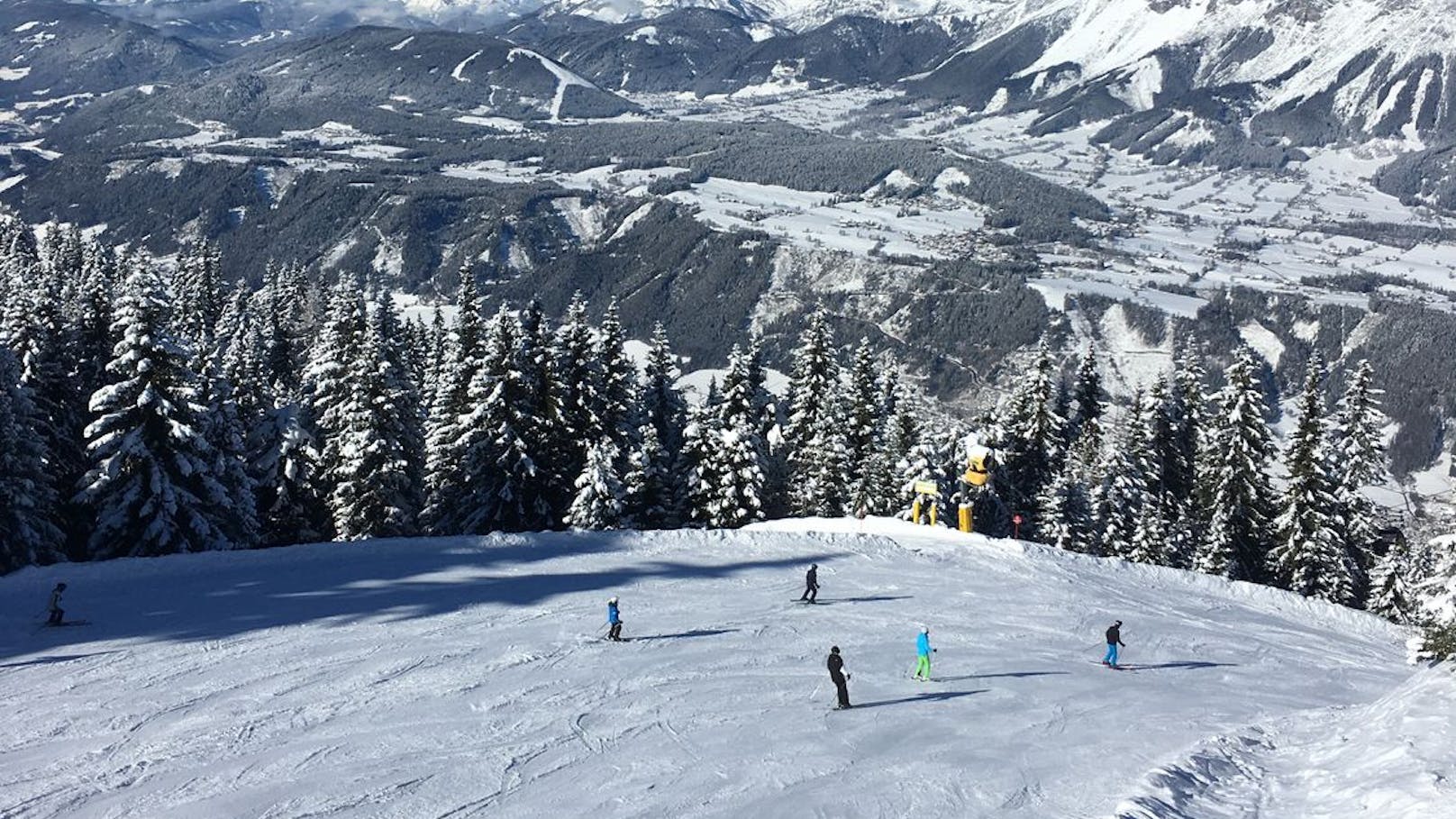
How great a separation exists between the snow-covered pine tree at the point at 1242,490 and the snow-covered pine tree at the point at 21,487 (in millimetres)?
47632

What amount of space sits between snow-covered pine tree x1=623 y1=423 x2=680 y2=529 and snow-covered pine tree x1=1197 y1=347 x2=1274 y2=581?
1013 inches

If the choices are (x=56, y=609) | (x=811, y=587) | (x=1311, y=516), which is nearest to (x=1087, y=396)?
(x=1311, y=516)

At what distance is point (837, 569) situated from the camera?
110ft

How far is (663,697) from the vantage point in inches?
844

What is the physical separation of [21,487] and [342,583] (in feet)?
39.4

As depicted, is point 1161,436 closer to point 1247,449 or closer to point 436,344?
point 1247,449

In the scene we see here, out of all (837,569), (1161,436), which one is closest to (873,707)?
(837,569)

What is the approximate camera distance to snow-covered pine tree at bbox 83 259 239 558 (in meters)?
32.2

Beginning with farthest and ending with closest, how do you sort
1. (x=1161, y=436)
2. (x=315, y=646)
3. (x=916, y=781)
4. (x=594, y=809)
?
1. (x=1161, y=436)
2. (x=315, y=646)
3. (x=916, y=781)
4. (x=594, y=809)

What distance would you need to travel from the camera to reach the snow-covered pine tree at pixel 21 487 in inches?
1240

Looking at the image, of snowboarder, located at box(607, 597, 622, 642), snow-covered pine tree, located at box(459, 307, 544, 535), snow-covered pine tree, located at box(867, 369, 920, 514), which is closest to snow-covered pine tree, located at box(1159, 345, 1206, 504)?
snow-covered pine tree, located at box(867, 369, 920, 514)

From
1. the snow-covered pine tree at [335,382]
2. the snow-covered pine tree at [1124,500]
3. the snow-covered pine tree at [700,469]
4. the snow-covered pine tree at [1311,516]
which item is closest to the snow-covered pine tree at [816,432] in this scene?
the snow-covered pine tree at [700,469]

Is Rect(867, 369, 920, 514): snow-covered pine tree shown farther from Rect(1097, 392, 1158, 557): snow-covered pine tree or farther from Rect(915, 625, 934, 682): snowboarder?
Rect(915, 625, 934, 682): snowboarder

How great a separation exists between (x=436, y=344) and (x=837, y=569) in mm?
41384
